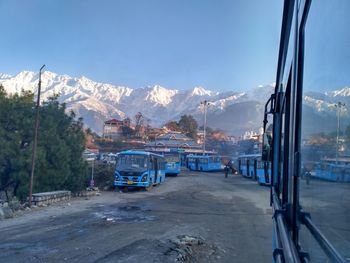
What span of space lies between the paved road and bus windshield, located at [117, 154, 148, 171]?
902 centimetres

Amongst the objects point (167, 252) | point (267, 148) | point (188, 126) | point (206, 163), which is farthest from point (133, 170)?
point (188, 126)

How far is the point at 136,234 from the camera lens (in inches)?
419

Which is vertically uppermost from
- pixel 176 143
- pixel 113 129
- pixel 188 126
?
pixel 188 126

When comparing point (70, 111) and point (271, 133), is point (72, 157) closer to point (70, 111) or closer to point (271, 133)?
point (70, 111)

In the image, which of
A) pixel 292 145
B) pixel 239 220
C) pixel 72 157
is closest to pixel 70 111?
pixel 72 157

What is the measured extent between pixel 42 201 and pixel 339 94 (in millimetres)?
17232

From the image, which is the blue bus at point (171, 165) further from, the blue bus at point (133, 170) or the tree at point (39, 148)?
the tree at point (39, 148)

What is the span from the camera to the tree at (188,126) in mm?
117188

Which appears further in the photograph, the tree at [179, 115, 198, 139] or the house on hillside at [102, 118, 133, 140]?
the tree at [179, 115, 198, 139]

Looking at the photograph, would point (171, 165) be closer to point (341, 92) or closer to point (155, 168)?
point (155, 168)

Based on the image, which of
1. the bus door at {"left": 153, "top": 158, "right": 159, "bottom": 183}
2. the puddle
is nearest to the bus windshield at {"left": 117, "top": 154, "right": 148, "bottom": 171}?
the bus door at {"left": 153, "top": 158, "right": 159, "bottom": 183}

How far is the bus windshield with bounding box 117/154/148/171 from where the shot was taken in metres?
26.4

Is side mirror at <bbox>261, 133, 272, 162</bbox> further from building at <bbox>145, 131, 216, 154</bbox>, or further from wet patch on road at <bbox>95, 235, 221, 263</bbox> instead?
building at <bbox>145, 131, 216, 154</bbox>

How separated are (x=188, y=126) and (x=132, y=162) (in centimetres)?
9241
